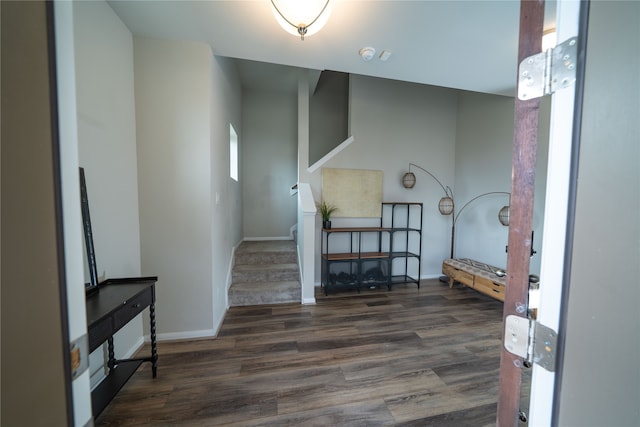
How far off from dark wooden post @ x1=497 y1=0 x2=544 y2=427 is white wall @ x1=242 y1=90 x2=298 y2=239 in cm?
431

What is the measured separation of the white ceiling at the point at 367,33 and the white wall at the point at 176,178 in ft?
0.80

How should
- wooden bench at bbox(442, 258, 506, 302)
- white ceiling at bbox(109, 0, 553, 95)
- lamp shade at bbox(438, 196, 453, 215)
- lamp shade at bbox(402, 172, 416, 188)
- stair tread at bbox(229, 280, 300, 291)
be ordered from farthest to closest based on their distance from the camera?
lamp shade at bbox(402, 172, 416, 188), lamp shade at bbox(438, 196, 453, 215), stair tread at bbox(229, 280, 300, 291), wooden bench at bbox(442, 258, 506, 302), white ceiling at bbox(109, 0, 553, 95)

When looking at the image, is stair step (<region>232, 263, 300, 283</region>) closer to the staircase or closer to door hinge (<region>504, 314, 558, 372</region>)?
the staircase

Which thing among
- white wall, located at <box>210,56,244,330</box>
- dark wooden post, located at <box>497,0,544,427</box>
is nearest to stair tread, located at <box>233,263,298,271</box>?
white wall, located at <box>210,56,244,330</box>

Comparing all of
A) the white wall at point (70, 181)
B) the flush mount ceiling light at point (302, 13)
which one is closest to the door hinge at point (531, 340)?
Result: the white wall at point (70, 181)

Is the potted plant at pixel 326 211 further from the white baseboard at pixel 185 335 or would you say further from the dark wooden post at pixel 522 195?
the dark wooden post at pixel 522 195

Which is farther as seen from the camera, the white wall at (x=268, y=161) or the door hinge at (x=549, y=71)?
the white wall at (x=268, y=161)

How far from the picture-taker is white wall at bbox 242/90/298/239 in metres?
4.48

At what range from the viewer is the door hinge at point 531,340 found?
20.5 inches

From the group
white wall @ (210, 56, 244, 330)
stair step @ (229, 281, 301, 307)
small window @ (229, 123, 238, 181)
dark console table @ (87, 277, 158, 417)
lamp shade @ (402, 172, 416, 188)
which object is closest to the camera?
dark console table @ (87, 277, 158, 417)

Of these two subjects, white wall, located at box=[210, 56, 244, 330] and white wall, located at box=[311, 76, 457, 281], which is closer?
white wall, located at box=[210, 56, 244, 330]

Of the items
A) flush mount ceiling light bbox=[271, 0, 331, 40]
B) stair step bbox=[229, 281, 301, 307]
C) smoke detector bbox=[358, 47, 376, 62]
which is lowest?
stair step bbox=[229, 281, 301, 307]

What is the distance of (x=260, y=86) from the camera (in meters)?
4.23

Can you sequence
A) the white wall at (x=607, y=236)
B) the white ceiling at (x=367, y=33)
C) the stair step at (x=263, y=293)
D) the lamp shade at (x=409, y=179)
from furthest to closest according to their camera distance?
A: the lamp shade at (x=409, y=179) → the stair step at (x=263, y=293) → the white ceiling at (x=367, y=33) → the white wall at (x=607, y=236)
